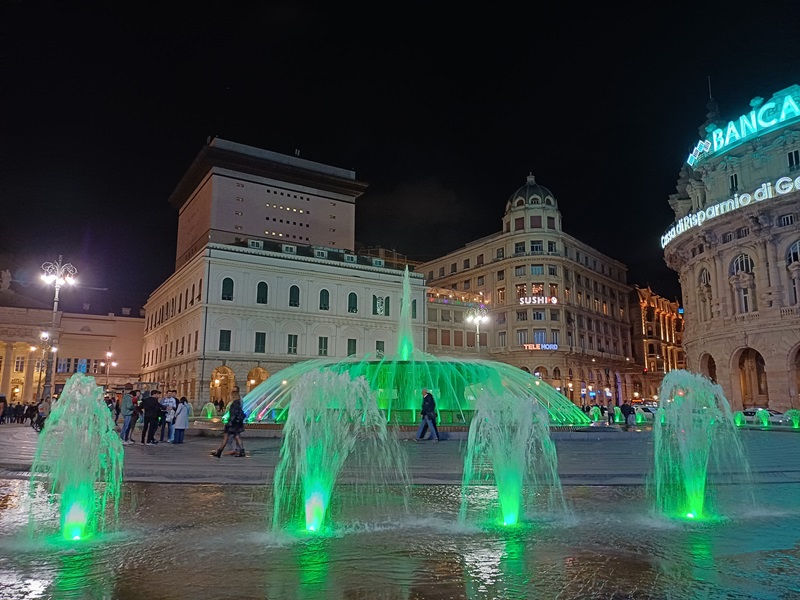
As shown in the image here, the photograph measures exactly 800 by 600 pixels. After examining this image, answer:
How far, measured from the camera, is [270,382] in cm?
2498

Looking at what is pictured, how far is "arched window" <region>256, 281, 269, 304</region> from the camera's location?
48.0 m

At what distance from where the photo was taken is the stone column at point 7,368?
5981 cm

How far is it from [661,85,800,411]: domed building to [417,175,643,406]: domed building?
56.5 feet

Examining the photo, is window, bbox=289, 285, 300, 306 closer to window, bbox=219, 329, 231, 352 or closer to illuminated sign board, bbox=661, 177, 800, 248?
window, bbox=219, 329, 231, 352

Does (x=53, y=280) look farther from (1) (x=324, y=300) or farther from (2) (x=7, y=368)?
(2) (x=7, y=368)

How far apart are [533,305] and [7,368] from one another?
54775mm

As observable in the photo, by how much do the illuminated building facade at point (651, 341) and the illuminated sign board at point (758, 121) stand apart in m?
40.3

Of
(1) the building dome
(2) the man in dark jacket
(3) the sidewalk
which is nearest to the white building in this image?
(1) the building dome

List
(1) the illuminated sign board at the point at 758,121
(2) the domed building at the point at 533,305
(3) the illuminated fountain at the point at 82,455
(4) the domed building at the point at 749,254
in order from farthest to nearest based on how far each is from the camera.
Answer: (2) the domed building at the point at 533,305 → (1) the illuminated sign board at the point at 758,121 → (4) the domed building at the point at 749,254 → (3) the illuminated fountain at the point at 82,455

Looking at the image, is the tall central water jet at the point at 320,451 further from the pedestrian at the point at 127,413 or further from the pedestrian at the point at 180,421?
the pedestrian at the point at 127,413

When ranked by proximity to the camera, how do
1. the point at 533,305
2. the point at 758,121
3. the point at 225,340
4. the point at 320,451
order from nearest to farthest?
1. the point at 320,451
2. the point at 758,121
3. the point at 225,340
4. the point at 533,305

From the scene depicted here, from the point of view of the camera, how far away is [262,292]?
48.2 meters

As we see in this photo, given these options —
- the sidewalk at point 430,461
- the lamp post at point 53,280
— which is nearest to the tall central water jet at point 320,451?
the sidewalk at point 430,461

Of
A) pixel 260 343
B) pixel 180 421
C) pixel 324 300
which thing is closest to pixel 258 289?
pixel 260 343
